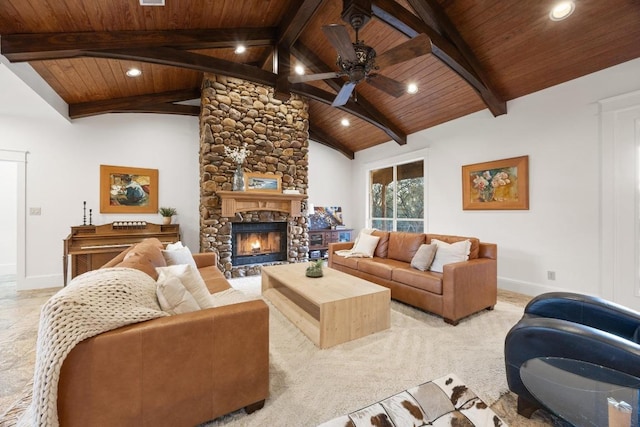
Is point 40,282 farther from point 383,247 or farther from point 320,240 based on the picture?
point 383,247

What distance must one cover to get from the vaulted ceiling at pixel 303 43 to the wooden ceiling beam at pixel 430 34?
0.05 feet

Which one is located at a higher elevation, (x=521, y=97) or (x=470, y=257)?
(x=521, y=97)

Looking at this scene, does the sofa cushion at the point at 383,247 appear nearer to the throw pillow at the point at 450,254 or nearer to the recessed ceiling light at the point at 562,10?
the throw pillow at the point at 450,254

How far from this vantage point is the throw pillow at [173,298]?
1.50m

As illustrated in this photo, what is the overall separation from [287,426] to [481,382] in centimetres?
137

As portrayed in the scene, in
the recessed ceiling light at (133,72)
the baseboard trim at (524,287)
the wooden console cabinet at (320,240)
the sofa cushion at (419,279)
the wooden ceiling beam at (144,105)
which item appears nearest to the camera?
the sofa cushion at (419,279)

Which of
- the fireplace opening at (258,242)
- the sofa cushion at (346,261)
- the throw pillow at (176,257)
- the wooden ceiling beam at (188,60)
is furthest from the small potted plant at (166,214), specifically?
the sofa cushion at (346,261)

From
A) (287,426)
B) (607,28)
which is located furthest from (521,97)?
(287,426)

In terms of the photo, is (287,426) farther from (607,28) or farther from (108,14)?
(607,28)

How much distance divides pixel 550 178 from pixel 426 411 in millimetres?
3689

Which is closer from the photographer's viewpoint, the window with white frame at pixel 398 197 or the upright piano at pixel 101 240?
the upright piano at pixel 101 240

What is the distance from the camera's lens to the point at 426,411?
153 cm

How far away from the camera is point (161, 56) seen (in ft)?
10.5

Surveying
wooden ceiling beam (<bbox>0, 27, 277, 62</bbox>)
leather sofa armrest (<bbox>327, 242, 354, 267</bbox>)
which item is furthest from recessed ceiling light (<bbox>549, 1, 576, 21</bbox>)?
leather sofa armrest (<bbox>327, 242, 354, 267</bbox>)
